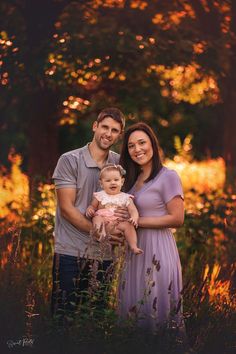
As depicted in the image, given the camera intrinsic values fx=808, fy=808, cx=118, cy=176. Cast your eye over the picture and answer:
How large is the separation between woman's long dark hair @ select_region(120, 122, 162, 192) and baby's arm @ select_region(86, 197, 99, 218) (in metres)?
0.27

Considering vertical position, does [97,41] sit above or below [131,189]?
above

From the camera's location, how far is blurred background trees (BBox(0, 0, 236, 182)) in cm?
893

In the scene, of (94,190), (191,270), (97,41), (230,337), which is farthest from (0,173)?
(230,337)

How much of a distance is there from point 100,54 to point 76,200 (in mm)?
3570

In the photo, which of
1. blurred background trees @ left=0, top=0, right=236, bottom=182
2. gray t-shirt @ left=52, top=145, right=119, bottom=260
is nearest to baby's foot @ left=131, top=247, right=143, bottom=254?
gray t-shirt @ left=52, top=145, right=119, bottom=260

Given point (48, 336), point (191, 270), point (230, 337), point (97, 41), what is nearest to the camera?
point (48, 336)

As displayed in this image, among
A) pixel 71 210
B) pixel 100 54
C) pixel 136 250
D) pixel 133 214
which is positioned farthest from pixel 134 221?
pixel 100 54

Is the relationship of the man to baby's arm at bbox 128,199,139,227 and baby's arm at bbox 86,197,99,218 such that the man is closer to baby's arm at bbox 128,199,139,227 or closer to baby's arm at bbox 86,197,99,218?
baby's arm at bbox 86,197,99,218

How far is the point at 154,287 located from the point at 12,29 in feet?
14.0

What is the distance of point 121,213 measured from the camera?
5742 mm

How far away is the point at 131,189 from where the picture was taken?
5.97 m

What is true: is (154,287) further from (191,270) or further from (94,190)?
(191,270)

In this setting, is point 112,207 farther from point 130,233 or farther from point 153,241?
point 153,241

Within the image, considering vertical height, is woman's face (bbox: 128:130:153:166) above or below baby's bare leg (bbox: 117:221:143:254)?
above
